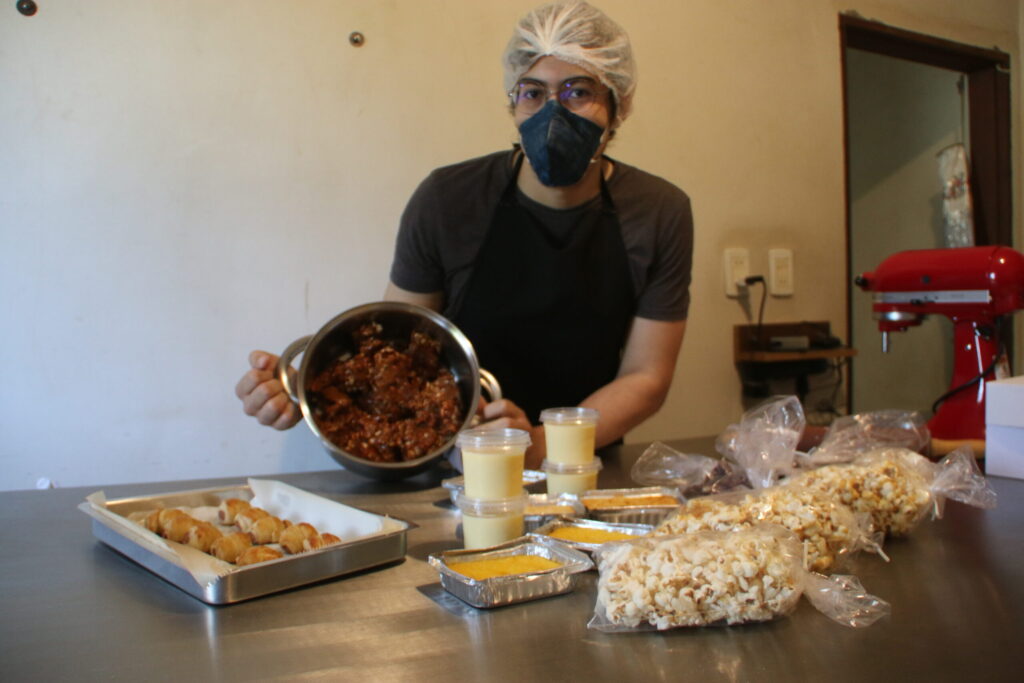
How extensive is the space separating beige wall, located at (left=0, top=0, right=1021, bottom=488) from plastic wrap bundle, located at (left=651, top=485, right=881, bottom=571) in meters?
1.33

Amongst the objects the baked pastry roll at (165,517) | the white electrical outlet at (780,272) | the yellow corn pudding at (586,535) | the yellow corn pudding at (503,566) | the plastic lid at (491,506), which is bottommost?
the yellow corn pudding at (503,566)

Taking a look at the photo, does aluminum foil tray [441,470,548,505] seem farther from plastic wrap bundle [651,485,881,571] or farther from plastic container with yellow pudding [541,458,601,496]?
plastic wrap bundle [651,485,881,571]

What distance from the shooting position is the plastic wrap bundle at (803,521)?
0.80 metres

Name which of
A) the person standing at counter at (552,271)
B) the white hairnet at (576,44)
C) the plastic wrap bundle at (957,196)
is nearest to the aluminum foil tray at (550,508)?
the person standing at counter at (552,271)

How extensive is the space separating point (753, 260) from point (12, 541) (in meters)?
2.25

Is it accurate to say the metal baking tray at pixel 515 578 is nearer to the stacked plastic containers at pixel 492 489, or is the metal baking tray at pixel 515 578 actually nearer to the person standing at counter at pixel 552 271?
the stacked plastic containers at pixel 492 489

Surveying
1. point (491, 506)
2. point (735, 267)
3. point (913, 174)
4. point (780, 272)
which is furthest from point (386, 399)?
point (913, 174)

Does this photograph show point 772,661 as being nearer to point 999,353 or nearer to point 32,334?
point 999,353

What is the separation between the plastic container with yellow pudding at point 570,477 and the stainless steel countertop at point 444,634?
23cm

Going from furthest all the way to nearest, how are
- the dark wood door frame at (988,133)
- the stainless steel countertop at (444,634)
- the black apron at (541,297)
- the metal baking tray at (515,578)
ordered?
the dark wood door frame at (988,133) < the black apron at (541,297) < the metal baking tray at (515,578) < the stainless steel countertop at (444,634)

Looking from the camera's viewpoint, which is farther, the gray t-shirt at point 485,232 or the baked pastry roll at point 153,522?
the gray t-shirt at point 485,232

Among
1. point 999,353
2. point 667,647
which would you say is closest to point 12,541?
point 667,647

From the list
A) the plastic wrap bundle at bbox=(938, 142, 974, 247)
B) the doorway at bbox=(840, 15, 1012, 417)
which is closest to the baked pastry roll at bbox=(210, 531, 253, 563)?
the doorway at bbox=(840, 15, 1012, 417)

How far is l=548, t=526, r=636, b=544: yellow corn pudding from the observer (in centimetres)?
86
